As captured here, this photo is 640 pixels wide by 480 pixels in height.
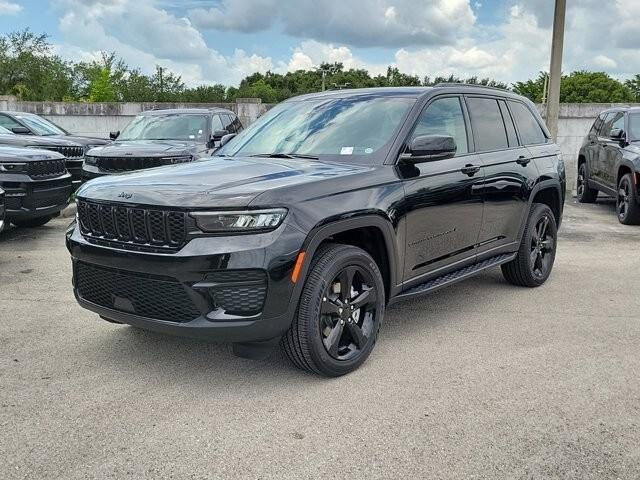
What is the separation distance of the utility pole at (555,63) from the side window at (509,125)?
767 cm

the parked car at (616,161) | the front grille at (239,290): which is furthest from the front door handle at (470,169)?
the parked car at (616,161)

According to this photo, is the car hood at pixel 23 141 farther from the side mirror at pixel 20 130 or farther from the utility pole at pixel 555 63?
the utility pole at pixel 555 63

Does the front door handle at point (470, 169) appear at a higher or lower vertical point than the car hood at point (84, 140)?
lower

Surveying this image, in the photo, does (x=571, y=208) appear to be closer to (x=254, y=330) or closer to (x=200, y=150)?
(x=200, y=150)

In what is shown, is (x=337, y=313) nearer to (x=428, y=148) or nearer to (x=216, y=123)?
(x=428, y=148)

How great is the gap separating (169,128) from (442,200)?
296 inches

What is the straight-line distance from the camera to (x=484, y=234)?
5.26 meters

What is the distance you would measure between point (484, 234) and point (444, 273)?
64 centimetres

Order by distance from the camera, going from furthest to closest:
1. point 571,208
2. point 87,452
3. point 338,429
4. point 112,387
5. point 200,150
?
1. point 571,208
2. point 200,150
3. point 112,387
4. point 338,429
5. point 87,452

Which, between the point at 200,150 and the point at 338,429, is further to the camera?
the point at 200,150

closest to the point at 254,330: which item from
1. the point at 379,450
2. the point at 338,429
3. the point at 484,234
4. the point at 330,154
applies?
the point at 338,429

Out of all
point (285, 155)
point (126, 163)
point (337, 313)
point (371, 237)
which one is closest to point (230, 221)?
point (337, 313)

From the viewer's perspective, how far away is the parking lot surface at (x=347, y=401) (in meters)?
3.02

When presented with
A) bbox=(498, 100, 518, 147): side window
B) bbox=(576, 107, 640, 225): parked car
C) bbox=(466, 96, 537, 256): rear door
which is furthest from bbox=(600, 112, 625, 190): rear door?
bbox=(466, 96, 537, 256): rear door
